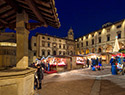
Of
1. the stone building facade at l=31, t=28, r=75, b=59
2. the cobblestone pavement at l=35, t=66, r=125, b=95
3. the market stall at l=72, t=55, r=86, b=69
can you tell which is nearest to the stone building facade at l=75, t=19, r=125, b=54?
the stone building facade at l=31, t=28, r=75, b=59

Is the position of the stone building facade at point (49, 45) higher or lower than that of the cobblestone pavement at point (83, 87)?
higher

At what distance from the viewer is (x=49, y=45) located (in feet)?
101

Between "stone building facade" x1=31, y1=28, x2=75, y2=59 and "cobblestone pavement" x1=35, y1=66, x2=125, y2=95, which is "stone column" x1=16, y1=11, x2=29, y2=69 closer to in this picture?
"cobblestone pavement" x1=35, y1=66, x2=125, y2=95

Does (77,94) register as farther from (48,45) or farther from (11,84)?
(48,45)

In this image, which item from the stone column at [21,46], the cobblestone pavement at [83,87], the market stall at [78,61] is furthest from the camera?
the market stall at [78,61]

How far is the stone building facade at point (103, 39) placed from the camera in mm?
23430

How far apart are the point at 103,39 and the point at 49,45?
21911 mm

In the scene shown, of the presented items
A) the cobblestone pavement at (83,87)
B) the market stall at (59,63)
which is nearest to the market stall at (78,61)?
the market stall at (59,63)

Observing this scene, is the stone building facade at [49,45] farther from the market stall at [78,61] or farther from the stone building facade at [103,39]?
the market stall at [78,61]

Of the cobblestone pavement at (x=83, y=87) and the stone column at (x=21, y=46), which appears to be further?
the cobblestone pavement at (x=83, y=87)

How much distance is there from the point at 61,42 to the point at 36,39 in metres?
11.5

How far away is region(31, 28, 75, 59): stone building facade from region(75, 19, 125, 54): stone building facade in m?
5.74

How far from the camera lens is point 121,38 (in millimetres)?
22969

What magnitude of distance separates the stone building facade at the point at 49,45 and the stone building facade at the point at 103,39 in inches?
226
